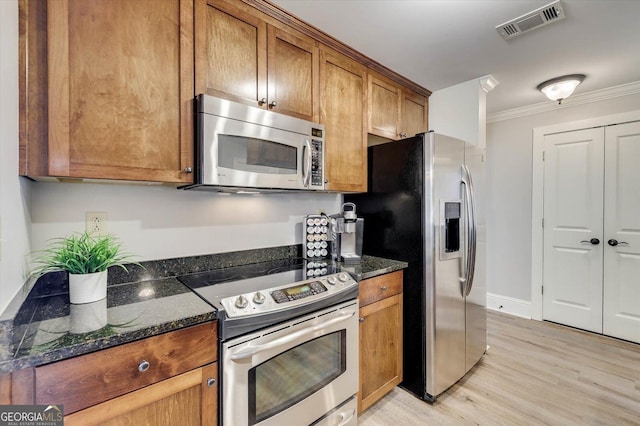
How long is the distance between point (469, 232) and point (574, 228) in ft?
6.30

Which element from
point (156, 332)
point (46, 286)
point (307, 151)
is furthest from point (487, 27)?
point (46, 286)

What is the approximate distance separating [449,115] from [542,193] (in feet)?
5.30

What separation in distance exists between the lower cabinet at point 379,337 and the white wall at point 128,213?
0.72 m

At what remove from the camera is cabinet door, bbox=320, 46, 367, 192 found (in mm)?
2000

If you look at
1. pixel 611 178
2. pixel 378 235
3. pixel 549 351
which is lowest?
pixel 549 351

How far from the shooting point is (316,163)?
72.3 inches

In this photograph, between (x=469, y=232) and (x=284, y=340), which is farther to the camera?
(x=469, y=232)

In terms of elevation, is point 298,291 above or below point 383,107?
below

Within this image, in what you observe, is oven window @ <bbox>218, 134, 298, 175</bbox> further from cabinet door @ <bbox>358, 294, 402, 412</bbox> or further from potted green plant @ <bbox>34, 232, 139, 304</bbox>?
cabinet door @ <bbox>358, 294, 402, 412</bbox>

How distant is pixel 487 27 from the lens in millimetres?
1854

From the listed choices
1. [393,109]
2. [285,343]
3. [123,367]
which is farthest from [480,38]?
[123,367]

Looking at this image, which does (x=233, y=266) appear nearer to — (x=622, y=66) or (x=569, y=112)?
(x=622, y=66)

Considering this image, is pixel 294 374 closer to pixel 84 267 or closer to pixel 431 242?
pixel 84 267

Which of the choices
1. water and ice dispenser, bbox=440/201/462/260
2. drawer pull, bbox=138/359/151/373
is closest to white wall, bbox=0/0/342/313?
drawer pull, bbox=138/359/151/373
